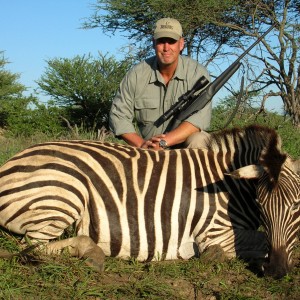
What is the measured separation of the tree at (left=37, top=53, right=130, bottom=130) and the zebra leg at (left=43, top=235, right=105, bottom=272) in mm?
14051

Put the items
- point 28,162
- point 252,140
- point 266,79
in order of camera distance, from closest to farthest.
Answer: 1. point 28,162
2. point 252,140
3. point 266,79

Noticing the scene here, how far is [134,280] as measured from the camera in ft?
11.0

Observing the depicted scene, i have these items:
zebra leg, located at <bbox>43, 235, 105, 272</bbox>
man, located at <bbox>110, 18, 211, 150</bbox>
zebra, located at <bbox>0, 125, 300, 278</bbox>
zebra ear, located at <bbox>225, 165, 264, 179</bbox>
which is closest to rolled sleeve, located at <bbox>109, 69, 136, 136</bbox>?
man, located at <bbox>110, 18, 211, 150</bbox>

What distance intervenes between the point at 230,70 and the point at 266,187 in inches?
101

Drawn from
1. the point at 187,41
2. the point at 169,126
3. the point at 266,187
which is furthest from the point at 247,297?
the point at 187,41

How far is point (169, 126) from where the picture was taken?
5.27 m

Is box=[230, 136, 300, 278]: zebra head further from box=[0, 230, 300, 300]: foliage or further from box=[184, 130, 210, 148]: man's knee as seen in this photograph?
box=[184, 130, 210, 148]: man's knee

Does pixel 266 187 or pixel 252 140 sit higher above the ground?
pixel 252 140

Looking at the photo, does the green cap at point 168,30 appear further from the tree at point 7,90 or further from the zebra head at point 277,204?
the tree at point 7,90

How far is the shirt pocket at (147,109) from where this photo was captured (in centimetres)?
534

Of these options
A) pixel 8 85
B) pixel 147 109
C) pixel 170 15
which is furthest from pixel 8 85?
pixel 147 109

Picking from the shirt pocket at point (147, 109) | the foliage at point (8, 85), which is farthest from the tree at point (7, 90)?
the shirt pocket at point (147, 109)

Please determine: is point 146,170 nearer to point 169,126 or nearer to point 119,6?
point 169,126

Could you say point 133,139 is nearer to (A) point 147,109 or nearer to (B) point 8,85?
(A) point 147,109
